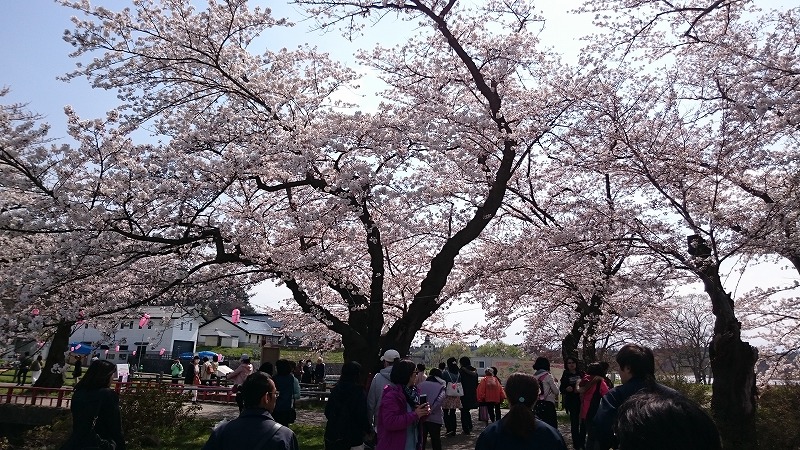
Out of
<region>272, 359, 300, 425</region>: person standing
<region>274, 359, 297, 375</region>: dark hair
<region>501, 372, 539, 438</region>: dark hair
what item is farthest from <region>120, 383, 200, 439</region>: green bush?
<region>501, 372, 539, 438</region>: dark hair

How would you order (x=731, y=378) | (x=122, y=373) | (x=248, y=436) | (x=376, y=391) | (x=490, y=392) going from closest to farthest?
(x=248, y=436) → (x=376, y=391) → (x=731, y=378) → (x=490, y=392) → (x=122, y=373)

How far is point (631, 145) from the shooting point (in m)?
9.59

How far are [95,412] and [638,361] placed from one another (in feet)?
13.2

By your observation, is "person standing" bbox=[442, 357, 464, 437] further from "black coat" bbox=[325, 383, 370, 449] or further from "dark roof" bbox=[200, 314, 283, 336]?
"dark roof" bbox=[200, 314, 283, 336]

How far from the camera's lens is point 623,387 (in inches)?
149

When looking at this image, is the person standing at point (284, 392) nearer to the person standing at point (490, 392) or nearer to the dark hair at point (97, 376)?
the dark hair at point (97, 376)

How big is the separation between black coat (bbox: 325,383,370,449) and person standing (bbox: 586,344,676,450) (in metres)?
2.38

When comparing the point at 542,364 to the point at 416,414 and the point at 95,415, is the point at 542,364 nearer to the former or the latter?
the point at 416,414

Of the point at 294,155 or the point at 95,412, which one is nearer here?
the point at 95,412

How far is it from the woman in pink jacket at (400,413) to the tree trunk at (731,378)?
20.3 feet

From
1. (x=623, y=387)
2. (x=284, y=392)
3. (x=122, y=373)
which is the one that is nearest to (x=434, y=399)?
(x=284, y=392)

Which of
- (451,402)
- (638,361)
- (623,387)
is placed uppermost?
(638,361)

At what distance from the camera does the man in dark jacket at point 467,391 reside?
1128 centimetres

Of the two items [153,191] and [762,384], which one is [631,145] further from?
[153,191]
